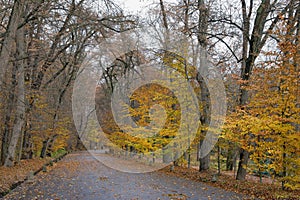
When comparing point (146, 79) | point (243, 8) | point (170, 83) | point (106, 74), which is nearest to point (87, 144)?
point (106, 74)

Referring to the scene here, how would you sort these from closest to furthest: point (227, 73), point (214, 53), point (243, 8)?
point (243, 8) → point (214, 53) → point (227, 73)

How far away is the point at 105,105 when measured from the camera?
33875 millimetres

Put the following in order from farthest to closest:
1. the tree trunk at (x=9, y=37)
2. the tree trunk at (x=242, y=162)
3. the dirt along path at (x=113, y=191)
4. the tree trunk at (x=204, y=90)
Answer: the tree trunk at (x=204, y=90), the tree trunk at (x=242, y=162), the dirt along path at (x=113, y=191), the tree trunk at (x=9, y=37)

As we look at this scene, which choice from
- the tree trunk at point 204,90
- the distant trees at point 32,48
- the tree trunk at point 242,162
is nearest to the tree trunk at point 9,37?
the distant trees at point 32,48

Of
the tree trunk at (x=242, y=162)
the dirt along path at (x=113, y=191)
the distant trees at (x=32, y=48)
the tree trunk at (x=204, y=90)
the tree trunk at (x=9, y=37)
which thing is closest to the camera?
the tree trunk at (x=9, y=37)

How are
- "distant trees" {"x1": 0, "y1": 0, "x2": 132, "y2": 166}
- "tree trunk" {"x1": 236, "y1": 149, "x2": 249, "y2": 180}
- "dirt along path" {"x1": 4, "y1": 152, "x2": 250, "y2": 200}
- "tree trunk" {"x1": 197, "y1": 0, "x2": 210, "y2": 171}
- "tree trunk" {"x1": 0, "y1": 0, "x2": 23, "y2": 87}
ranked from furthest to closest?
"tree trunk" {"x1": 197, "y1": 0, "x2": 210, "y2": 171} < "tree trunk" {"x1": 236, "y1": 149, "x2": 249, "y2": 180} < "distant trees" {"x1": 0, "y1": 0, "x2": 132, "y2": 166} < "dirt along path" {"x1": 4, "y1": 152, "x2": 250, "y2": 200} < "tree trunk" {"x1": 0, "y1": 0, "x2": 23, "y2": 87}

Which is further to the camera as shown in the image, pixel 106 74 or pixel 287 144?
pixel 106 74

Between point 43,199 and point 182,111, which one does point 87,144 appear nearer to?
point 182,111

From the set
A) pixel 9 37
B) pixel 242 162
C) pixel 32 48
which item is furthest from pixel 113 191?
pixel 32 48

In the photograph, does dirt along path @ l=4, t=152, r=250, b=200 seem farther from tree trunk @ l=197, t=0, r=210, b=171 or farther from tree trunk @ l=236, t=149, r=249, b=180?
tree trunk @ l=197, t=0, r=210, b=171

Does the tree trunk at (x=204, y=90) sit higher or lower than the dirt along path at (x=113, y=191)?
higher

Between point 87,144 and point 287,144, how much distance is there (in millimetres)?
48949

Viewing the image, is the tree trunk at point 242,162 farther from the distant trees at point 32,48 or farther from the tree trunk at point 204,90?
the distant trees at point 32,48

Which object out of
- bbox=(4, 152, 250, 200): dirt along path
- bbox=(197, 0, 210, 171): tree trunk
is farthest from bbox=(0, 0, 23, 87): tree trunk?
bbox=(197, 0, 210, 171): tree trunk
